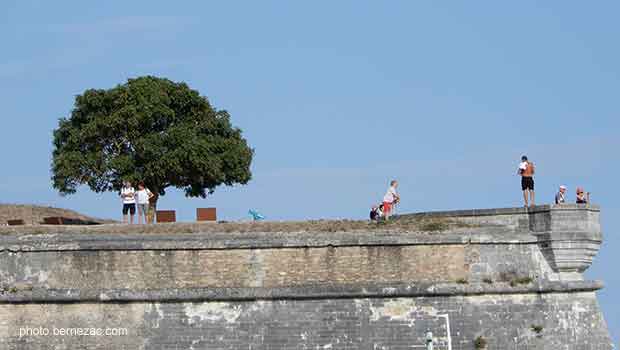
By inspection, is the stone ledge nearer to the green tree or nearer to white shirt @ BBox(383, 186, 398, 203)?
white shirt @ BBox(383, 186, 398, 203)

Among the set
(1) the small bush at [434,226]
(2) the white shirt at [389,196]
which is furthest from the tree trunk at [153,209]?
(1) the small bush at [434,226]

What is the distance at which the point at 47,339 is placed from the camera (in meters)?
35.0

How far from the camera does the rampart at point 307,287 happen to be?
35.0 metres

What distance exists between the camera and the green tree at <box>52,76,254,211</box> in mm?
46969

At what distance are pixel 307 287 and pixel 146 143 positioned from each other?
13.0 m

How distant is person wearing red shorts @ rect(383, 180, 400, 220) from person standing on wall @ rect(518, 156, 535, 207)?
10.3 feet

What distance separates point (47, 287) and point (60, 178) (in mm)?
12298

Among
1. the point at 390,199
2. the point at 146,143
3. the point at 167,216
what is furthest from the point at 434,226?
the point at 146,143

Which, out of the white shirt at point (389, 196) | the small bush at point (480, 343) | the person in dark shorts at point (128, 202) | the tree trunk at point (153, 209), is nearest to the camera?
the small bush at point (480, 343)

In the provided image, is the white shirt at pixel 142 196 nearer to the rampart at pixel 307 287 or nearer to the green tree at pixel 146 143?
the rampart at pixel 307 287

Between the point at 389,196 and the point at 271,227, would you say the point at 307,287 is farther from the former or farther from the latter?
the point at 389,196

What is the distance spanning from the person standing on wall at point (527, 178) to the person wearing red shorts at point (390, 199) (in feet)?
10.3

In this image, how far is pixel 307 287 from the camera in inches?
1389

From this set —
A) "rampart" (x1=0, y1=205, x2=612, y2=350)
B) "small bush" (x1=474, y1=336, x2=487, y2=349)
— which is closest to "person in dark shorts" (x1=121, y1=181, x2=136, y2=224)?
"rampart" (x1=0, y1=205, x2=612, y2=350)
